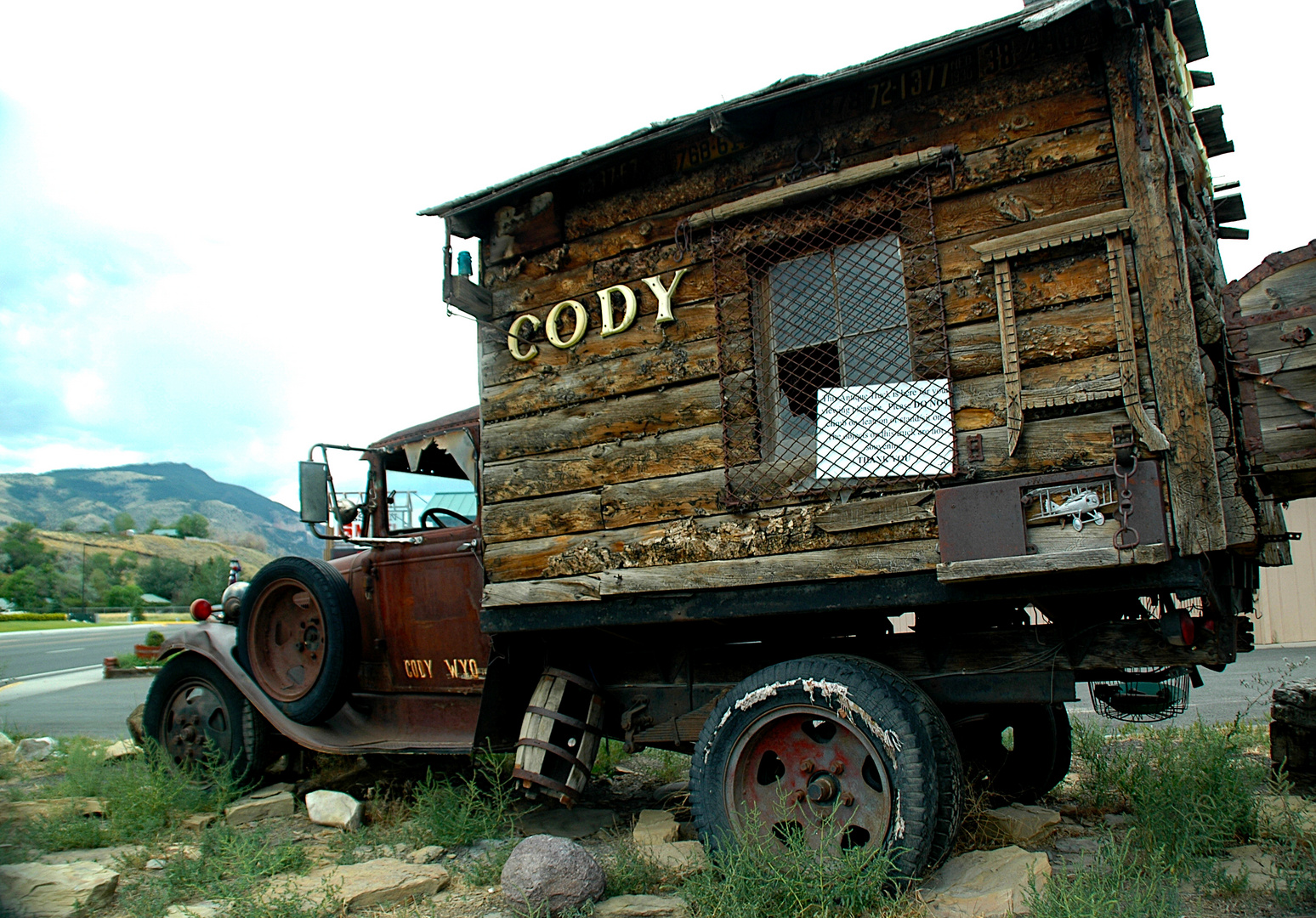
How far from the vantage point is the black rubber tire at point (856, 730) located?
11.3 ft

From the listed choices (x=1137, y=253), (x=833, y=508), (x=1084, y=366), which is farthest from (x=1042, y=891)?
(x=1137, y=253)

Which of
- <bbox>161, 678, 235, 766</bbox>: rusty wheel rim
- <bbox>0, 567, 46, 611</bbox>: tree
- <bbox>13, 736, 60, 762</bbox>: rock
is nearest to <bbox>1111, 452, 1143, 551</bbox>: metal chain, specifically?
<bbox>161, 678, 235, 766</bbox>: rusty wheel rim

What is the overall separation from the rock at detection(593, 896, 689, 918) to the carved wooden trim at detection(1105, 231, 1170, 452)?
8.78 ft

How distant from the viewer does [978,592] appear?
3.57 m

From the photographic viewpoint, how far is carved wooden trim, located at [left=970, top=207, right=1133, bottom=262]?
11.4ft

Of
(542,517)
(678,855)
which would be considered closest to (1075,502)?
(678,855)

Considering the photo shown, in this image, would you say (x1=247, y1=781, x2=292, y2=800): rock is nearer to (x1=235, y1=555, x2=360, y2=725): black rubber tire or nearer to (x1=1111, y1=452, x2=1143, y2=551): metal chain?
(x1=235, y1=555, x2=360, y2=725): black rubber tire

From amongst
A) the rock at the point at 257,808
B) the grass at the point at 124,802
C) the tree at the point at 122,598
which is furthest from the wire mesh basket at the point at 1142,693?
the tree at the point at 122,598

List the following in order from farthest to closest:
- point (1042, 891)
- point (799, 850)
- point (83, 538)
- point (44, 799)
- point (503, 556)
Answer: point (83, 538) < point (44, 799) < point (503, 556) < point (799, 850) < point (1042, 891)

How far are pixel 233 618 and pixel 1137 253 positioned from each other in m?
6.83

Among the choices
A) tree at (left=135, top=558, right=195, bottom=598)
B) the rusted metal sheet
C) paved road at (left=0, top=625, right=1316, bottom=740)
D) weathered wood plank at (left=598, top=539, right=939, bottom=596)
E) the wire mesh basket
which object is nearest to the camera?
the rusted metal sheet

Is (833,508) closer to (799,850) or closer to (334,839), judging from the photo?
(799,850)

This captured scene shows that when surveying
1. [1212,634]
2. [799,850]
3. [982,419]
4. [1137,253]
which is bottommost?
[799,850]

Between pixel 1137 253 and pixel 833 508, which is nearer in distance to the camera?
pixel 1137 253
